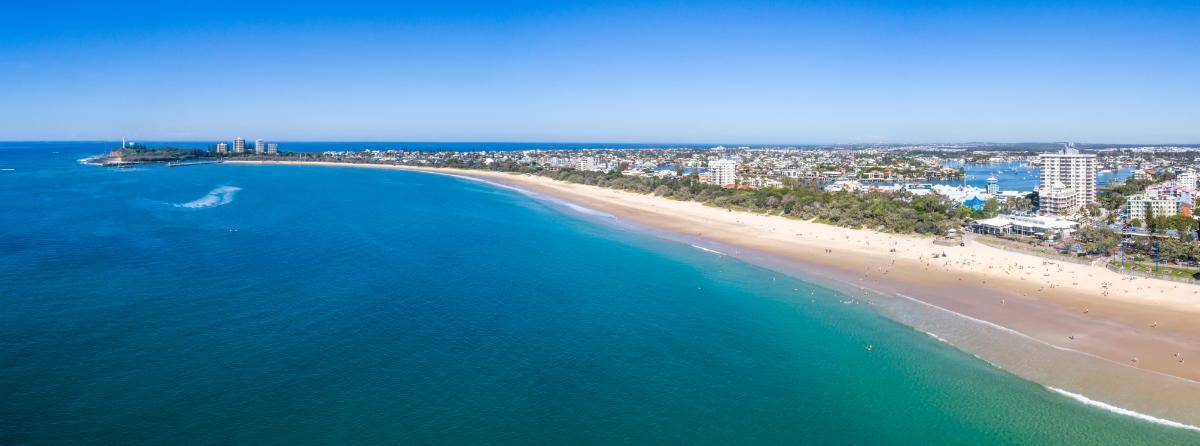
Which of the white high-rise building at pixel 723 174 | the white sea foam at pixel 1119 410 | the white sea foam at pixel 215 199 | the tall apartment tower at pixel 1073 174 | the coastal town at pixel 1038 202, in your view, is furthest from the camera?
the white high-rise building at pixel 723 174

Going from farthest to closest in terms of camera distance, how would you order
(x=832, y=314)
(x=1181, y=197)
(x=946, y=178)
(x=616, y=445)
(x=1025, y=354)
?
(x=946, y=178), (x=1181, y=197), (x=832, y=314), (x=1025, y=354), (x=616, y=445)

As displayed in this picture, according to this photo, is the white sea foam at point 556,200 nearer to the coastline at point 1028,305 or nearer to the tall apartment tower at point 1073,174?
the coastline at point 1028,305

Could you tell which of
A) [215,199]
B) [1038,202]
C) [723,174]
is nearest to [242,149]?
[215,199]

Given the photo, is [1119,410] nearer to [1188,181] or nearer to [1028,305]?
[1028,305]

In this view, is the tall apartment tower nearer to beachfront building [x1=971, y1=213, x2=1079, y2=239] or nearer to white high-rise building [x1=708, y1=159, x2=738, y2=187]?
beachfront building [x1=971, y1=213, x2=1079, y2=239]

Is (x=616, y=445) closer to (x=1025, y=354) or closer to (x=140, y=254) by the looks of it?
(x=1025, y=354)

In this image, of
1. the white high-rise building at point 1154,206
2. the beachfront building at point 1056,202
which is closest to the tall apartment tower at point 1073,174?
the beachfront building at point 1056,202

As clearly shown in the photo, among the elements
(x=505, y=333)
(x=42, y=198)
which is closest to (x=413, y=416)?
(x=505, y=333)
